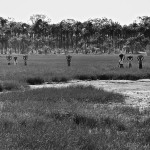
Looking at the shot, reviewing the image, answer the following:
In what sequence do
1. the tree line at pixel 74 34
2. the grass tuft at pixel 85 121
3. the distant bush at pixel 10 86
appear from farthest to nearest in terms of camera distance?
1. the tree line at pixel 74 34
2. the distant bush at pixel 10 86
3. the grass tuft at pixel 85 121

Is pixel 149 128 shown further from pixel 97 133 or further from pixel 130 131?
pixel 97 133

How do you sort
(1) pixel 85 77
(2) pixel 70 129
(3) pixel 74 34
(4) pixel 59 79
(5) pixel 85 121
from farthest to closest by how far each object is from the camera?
1. (3) pixel 74 34
2. (1) pixel 85 77
3. (4) pixel 59 79
4. (5) pixel 85 121
5. (2) pixel 70 129

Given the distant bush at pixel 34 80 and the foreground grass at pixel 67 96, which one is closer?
the foreground grass at pixel 67 96

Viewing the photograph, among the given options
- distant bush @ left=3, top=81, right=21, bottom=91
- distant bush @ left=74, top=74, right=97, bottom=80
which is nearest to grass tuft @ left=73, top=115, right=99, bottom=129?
distant bush @ left=3, top=81, right=21, bottom=91

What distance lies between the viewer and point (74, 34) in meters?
172

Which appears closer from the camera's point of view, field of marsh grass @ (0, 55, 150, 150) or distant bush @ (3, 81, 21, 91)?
field of marsh grass @ (0, 55, 150, 150)

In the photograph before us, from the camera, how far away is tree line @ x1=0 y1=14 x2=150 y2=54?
15300 centimetres

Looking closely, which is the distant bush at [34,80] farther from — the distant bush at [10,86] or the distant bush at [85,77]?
the distant bush at [85,77]

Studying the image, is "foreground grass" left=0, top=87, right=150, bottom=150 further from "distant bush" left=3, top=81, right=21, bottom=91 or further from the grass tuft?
"distant bush" left=3, top=81, right=21, bottom=91

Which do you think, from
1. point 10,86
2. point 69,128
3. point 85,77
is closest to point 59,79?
point 85,77

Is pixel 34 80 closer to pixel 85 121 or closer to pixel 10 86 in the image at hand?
pixel 10 86

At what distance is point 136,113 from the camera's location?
11.1m

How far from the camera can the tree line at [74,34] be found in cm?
15300

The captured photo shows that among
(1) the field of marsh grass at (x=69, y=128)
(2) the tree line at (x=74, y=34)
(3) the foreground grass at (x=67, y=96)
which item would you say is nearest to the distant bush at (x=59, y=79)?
(3) the foreground grass at (x=67, y=96)
